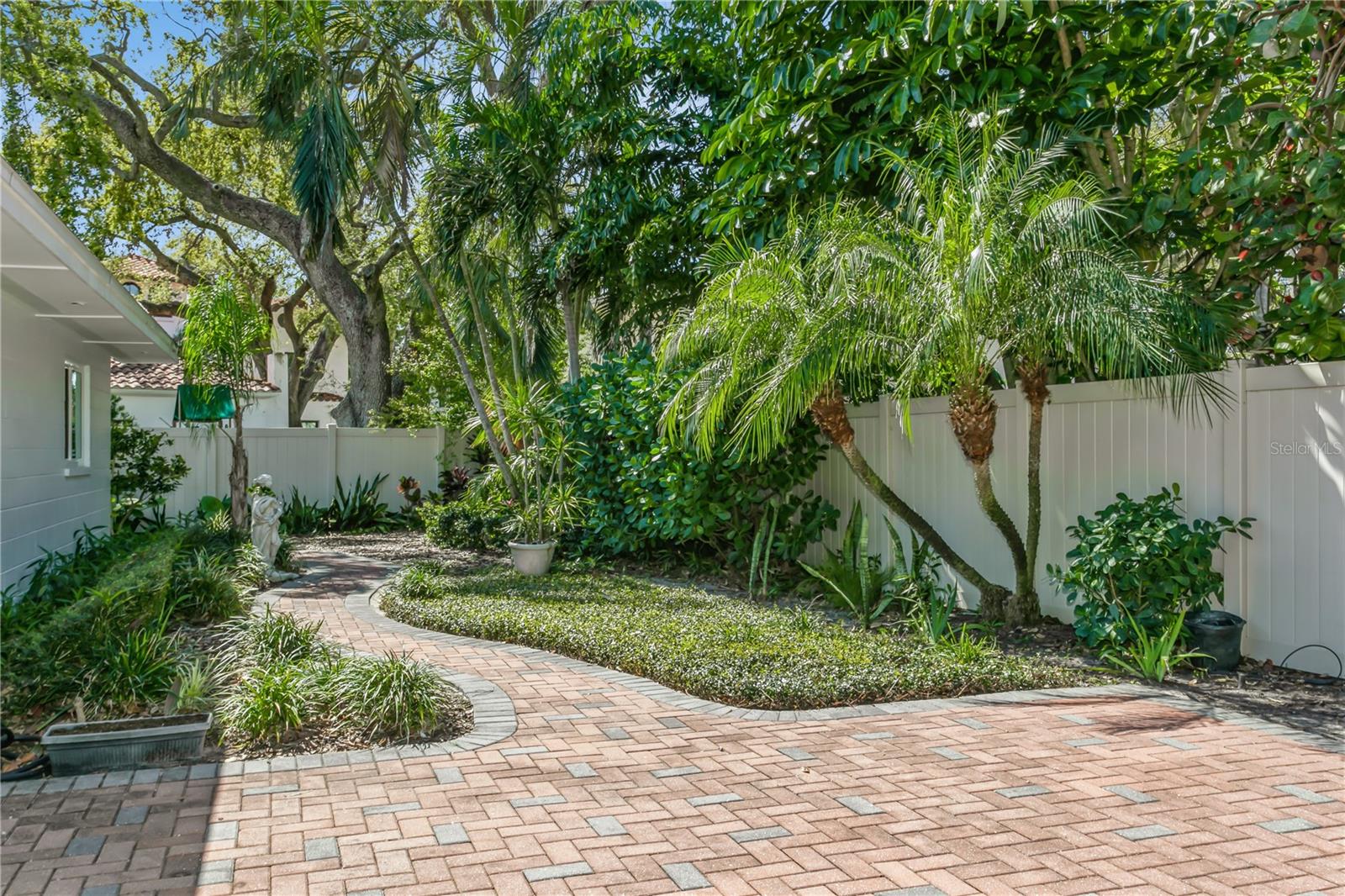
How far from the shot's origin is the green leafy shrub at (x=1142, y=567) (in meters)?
6.07

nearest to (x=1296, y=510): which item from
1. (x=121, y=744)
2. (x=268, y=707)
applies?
(x=268, y=707)

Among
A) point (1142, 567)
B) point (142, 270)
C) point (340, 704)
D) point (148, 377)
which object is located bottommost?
point (340, 704)

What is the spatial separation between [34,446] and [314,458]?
30.0 ft

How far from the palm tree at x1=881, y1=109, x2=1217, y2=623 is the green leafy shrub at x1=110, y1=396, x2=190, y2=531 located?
39.5ft

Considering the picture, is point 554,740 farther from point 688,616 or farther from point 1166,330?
point 1166,330

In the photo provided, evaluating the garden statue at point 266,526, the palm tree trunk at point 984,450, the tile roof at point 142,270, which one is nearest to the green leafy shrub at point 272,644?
the garden statue at point 266,526

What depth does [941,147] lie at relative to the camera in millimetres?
6938

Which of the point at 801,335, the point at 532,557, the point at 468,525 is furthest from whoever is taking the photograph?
the point at 468,525

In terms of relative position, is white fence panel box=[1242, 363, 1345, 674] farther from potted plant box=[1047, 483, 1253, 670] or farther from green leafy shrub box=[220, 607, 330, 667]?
green leafy shrub box=[220, 607, 330, 667]

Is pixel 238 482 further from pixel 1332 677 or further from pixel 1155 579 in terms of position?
pixel 1332 677

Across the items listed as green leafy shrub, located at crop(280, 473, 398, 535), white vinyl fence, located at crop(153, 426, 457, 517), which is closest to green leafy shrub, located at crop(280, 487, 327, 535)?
green leafy shrub, located at crop(280, 473, 398, 535)

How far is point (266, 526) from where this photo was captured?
1089 centimetres
